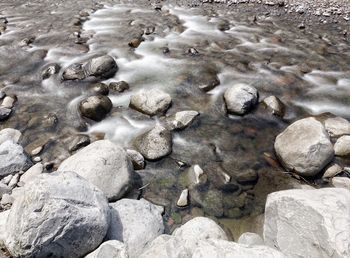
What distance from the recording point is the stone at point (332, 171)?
5984 millimetres

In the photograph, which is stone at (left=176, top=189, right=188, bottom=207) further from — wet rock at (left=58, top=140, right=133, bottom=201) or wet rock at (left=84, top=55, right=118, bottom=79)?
wet rock at (left=84, top=55, right=118, bottom=79)

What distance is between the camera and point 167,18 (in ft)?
44.2

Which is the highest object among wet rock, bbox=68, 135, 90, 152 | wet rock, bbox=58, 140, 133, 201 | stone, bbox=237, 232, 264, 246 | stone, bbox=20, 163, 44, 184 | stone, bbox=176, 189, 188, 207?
wet rock, bbox=58, 140, 133, 201

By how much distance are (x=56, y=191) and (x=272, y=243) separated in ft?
9.86

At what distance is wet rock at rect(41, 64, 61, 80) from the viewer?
29.9ft

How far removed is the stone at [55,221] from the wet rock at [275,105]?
4.93 metres

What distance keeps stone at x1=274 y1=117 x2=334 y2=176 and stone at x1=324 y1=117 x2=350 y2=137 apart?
0.97 metres

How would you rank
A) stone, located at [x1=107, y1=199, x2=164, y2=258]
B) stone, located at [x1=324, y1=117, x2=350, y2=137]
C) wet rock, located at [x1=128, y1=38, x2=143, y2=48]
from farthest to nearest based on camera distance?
wet rock, located at [x1=128, y1=38, x2=143, y2=48] → stone, located at [x1=324, y1=117, x2=350, y2=137] → stone, located at [x1=107, y1=199, x2=164, y2=258]

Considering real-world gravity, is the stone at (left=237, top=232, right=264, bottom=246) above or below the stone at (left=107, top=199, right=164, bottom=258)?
below

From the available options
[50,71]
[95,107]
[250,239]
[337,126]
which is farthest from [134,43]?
[250,239]

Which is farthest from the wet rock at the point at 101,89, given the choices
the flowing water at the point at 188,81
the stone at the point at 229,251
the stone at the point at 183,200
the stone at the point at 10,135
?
the stone at the point at 229,251

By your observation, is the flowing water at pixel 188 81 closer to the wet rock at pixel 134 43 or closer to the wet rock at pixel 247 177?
the wet rock at pixel 247 177

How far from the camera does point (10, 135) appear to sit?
22.1ft

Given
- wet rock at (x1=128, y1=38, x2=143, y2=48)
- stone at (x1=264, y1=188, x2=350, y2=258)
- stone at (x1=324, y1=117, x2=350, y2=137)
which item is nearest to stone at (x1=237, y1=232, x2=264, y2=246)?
stone at (x1=264, y1=188, x2=350, y2=258)
